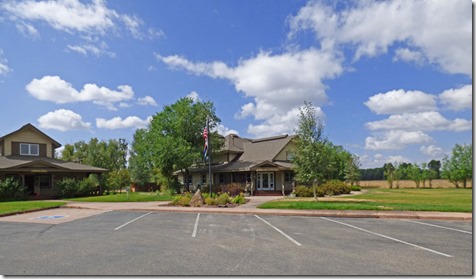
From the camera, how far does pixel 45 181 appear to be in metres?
36.8

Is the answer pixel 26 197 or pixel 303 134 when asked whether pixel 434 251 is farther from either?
pixel 26 197

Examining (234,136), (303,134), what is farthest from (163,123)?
(303,134)

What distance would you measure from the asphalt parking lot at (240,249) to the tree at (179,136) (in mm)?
23616

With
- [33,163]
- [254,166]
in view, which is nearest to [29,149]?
[33,163]

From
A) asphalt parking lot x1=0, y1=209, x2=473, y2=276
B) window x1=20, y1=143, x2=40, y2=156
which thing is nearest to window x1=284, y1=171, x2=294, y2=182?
asphalt parking lot x1=0, y1=209, x2=473, y2=276

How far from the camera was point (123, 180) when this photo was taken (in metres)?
54.4

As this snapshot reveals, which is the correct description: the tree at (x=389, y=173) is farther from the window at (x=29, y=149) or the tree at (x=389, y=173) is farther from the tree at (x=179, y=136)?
the window at (x=29, y=149)

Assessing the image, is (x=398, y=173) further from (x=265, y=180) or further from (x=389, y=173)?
(x=265, y=180)

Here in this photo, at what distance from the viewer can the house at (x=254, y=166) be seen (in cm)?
3638

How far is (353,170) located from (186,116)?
35257 millimetres

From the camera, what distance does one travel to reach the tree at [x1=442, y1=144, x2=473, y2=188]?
215 feet

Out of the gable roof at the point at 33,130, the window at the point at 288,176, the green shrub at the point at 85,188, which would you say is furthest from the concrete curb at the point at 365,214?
the gable roof at the point at 33,130

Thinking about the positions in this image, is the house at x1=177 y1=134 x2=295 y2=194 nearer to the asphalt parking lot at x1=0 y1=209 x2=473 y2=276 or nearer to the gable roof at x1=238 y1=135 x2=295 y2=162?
Answer: the gable roof at x1=238 y1=135 x2=295 y2=162

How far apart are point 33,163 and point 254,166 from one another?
20.2 metres
